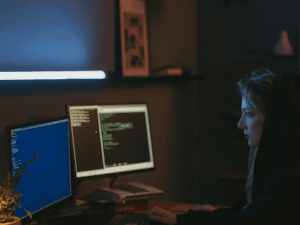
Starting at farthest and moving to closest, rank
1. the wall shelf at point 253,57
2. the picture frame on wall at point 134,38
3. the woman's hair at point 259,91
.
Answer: the wall shelf at point 253,57 → the picture frame on wall at point 134,38 → the woman's hair at point 259,91

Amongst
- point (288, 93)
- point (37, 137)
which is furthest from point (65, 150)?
point (288, 93)

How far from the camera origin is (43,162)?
1.39 meters

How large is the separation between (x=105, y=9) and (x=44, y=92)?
30.9 inches

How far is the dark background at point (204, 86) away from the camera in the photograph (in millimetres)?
2754

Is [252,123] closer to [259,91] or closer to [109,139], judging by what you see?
[259,91]

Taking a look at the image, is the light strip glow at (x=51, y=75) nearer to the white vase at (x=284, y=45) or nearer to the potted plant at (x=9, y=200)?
the potted plant at (x=9, y=200)

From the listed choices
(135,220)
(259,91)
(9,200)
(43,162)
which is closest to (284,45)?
(259,91)

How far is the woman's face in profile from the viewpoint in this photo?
1.42 metres

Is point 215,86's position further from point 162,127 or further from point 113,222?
point 113,222

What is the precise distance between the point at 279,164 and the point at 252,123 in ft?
0.95

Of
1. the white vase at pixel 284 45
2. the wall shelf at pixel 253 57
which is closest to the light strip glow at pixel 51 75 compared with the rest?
the wall shelf at pixel 253 57

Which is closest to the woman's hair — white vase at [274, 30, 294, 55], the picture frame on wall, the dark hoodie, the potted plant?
the dark hoodie

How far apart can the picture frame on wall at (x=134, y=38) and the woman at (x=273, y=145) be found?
1069mm

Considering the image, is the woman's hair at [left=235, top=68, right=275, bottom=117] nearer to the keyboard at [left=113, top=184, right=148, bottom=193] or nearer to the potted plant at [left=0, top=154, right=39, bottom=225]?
the keyboard at [left=113, top=184, right=148, bottom=193]
